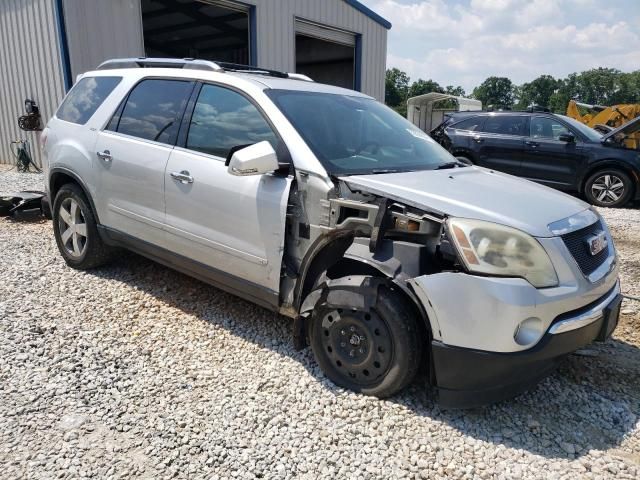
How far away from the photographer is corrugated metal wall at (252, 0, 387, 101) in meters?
11.2

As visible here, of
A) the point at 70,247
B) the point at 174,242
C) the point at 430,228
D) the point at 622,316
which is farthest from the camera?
the point at 70,247

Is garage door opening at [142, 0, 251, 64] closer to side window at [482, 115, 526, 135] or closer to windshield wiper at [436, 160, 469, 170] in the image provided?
side window at [482, 115, 526, 135]

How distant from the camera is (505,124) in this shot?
10117 millimetres

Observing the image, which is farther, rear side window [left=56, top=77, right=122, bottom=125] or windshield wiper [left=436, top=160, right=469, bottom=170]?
rear side window [left=56, top=77, right=122, bottom=125]

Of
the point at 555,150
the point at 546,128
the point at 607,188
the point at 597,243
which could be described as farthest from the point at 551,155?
the point at 597,243

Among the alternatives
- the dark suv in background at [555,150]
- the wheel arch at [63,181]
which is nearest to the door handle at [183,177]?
the wheel arch at [63,181]

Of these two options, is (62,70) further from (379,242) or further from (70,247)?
(379,242)

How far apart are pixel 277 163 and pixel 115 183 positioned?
1818 millimetres

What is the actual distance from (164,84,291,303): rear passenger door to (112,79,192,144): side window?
0.15m

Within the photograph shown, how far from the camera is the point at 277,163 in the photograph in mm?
2930

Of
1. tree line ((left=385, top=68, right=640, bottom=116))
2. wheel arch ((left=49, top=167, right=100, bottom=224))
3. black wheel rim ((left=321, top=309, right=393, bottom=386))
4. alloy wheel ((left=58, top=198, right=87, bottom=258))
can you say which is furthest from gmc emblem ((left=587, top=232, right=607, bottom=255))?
tree line ((left=385, top=68, right=640, bottom=116))

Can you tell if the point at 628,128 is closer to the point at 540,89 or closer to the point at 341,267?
the point at 341,267

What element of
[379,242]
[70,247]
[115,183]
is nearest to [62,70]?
[70,247]

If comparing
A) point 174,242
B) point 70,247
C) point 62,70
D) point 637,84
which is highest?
point 637,84
